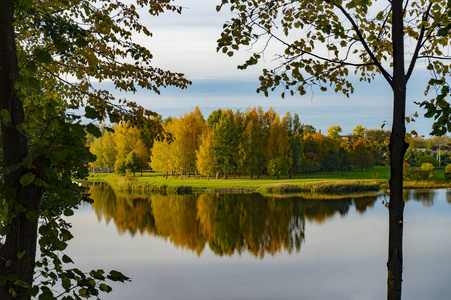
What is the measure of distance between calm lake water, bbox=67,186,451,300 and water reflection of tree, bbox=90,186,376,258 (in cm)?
5

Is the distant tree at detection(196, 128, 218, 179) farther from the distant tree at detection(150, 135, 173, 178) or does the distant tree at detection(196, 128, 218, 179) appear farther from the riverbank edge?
the distant tree at detection(150, 135, 173, 178)

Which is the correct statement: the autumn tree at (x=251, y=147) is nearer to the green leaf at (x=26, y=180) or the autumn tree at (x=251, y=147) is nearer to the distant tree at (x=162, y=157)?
the distant tree at (x=162, y=157)

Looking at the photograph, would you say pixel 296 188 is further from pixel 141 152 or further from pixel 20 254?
pixel 20 254

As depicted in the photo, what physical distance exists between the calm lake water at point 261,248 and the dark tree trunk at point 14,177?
9401 millimetres

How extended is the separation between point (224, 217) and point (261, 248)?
19.0 ft

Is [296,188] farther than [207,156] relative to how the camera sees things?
No

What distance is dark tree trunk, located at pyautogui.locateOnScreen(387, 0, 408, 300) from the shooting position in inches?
133

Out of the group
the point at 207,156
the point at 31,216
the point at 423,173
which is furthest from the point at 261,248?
the point at 207,156

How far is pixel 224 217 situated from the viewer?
69.7 feet

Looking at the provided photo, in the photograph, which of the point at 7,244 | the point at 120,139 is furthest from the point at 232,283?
the point at 120,139

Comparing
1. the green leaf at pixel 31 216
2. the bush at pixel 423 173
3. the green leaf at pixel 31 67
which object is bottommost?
the green leaf at pixel 31 216

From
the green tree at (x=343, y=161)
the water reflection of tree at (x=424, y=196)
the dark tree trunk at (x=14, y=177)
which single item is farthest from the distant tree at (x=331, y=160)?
the dark tree trunk at (x=14, y=177)

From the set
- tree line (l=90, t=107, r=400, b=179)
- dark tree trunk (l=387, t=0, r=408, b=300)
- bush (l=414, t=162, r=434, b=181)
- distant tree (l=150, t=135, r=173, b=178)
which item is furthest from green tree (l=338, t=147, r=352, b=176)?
dark tree trunk (l=387, t=0, r=408, b=300)

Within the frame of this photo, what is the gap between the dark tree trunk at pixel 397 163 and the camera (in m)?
3.38
